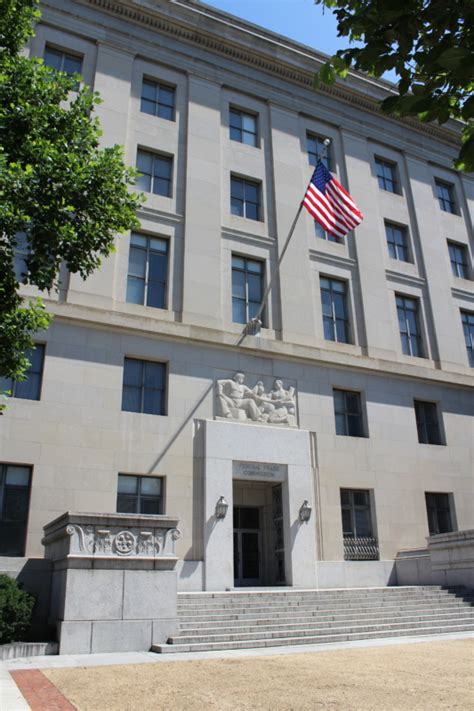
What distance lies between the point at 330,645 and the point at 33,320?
390 inches

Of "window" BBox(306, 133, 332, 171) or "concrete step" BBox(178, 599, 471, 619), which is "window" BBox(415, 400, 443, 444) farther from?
"window" BBox(306, 133, 332, 171)

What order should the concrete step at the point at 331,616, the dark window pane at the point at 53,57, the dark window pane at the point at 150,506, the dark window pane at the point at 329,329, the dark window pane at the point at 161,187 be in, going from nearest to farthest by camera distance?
the concrete step at the point at 331,616
the dark window pane at the point at 150,506
the dark window pane at the point at 53,57
the dark window pane at the point at 161,187
the dark window pane at the point at 329,329

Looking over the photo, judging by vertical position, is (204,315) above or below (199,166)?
below

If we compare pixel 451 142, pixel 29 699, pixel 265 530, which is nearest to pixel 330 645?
pixel 29 699

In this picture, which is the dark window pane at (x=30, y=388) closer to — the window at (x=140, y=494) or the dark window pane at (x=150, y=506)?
the window at (x=140, y=494)

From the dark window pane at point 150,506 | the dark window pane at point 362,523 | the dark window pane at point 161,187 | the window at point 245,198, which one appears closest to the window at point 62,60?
the dark window pane at point 161,187

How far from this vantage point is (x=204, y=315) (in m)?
23.1

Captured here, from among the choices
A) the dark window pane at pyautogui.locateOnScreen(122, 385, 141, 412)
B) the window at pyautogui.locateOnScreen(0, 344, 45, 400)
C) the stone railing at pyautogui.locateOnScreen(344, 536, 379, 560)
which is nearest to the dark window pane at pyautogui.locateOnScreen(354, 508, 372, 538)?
the stone railing at pyautogui.locateOnScreen(344, 536, 379, 560)

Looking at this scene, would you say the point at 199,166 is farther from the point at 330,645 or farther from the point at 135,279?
the point at 330,645

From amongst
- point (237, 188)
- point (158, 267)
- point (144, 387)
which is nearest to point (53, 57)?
point (237, 188)

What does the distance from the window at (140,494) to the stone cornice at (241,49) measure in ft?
67.6

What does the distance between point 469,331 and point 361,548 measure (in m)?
13.8

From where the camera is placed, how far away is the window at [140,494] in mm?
19594

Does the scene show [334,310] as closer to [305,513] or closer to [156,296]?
[156,296]
